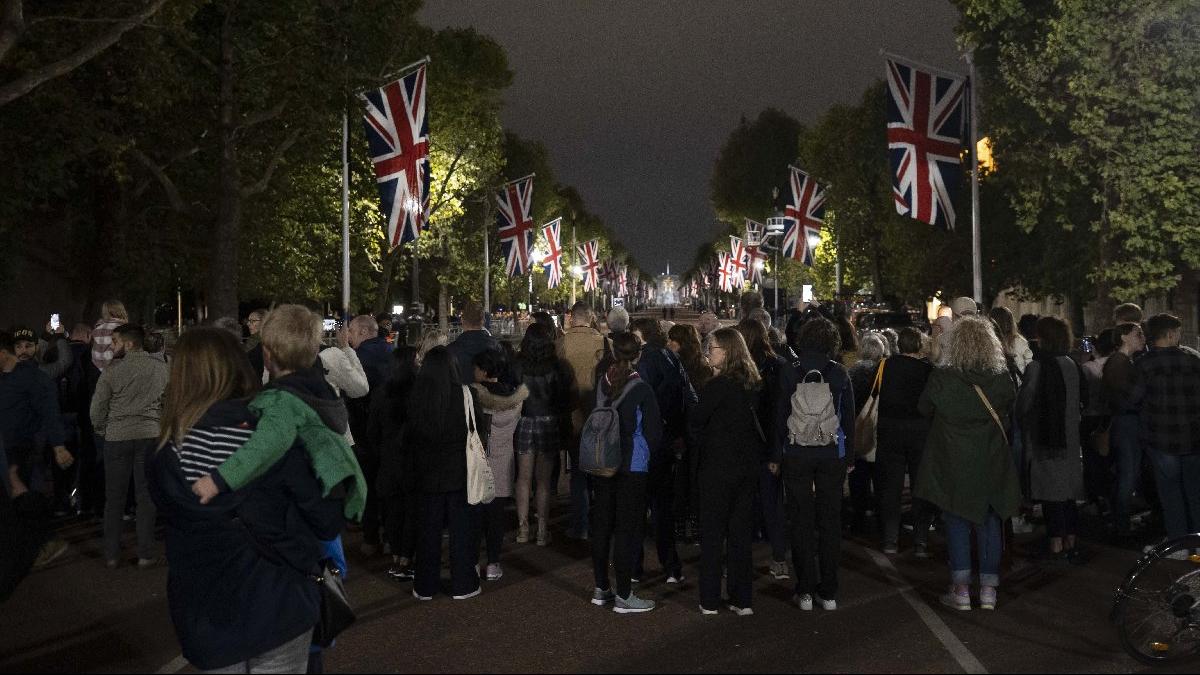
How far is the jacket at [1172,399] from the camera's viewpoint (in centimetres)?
922

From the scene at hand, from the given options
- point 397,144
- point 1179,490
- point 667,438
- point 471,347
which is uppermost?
point 397,144

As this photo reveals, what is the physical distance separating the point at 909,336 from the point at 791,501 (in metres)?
2.39

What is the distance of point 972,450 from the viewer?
8.04 meters

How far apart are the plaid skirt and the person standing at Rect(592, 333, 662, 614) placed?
240cm

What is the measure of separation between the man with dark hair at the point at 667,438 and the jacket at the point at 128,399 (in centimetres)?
387

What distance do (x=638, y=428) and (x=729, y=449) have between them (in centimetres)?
67

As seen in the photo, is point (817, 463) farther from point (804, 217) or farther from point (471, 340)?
point (804, 217)

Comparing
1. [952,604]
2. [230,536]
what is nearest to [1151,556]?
[952,604]

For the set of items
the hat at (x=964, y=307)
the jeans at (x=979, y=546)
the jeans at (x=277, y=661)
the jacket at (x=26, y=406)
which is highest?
the hat at (x=964, y=307)

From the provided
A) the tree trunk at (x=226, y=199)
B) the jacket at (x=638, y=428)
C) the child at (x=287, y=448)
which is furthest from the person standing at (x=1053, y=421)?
the tree trunk at (x=226, y=199)

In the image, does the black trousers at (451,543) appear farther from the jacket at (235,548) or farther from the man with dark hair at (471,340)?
the jacket at (235,548)

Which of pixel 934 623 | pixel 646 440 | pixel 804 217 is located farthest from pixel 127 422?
pixel 804 217

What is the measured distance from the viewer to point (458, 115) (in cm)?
4769

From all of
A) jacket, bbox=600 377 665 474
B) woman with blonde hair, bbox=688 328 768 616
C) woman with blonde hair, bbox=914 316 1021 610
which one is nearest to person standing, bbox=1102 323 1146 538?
woman with blonde hair, bbox=914 316 1021 610
